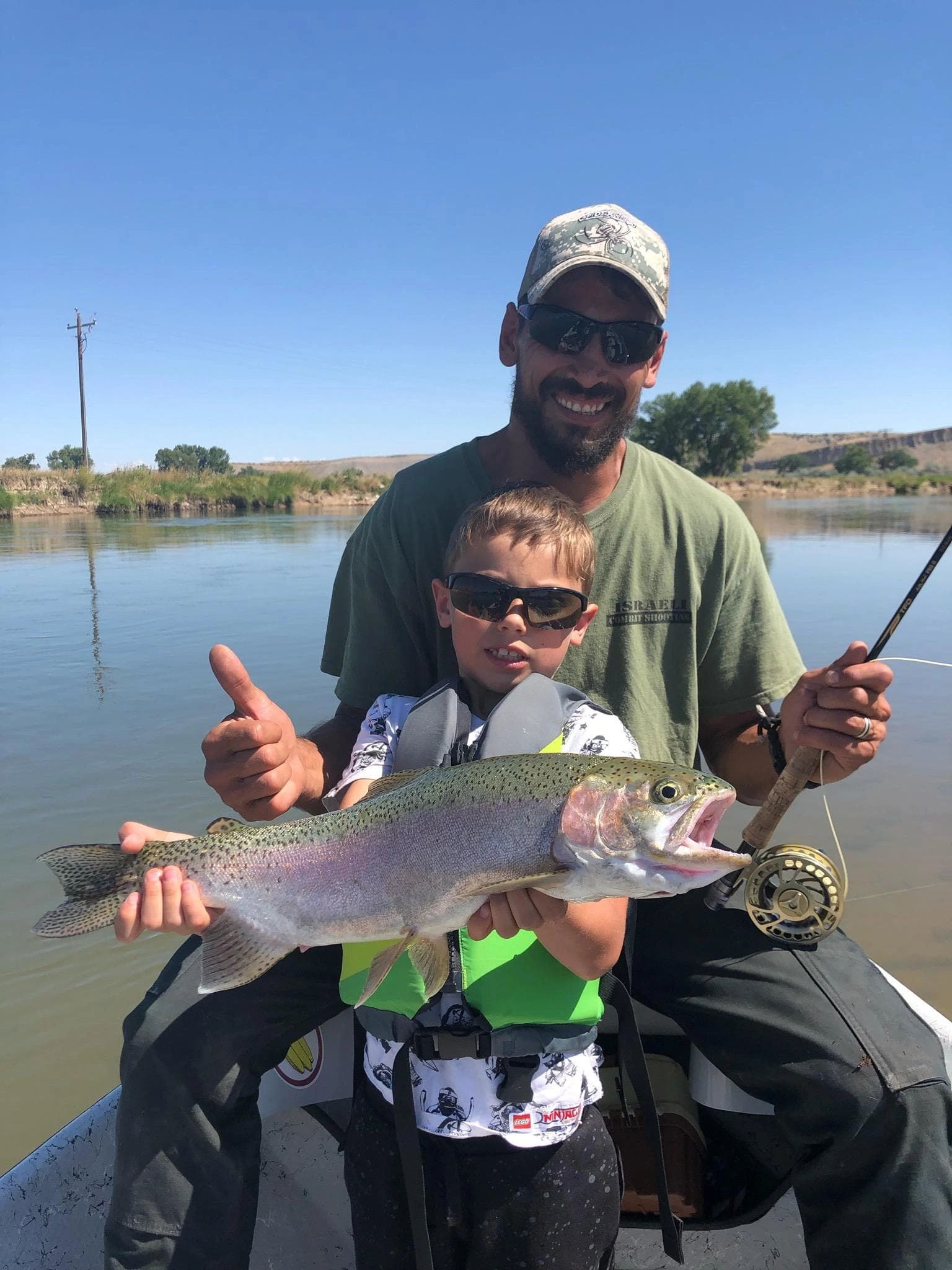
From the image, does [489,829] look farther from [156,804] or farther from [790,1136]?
[156,804]

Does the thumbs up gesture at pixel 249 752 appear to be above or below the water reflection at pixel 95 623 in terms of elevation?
above

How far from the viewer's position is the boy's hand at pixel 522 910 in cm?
214

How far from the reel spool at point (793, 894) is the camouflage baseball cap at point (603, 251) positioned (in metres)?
2.42

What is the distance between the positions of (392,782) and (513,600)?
81cm

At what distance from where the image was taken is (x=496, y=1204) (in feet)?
7.91

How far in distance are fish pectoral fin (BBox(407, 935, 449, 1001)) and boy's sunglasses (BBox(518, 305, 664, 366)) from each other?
102 inches

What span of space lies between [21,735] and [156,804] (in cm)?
268

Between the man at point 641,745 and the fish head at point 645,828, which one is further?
the man at point 641,745

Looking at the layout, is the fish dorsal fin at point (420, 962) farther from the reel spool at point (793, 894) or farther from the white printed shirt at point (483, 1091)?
the reel spool at point (793, 894)

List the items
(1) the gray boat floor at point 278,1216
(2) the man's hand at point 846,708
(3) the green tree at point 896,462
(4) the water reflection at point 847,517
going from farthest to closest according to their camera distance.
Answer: (3) the green tree at point 896,462
(4) the water reflection at point 847,517
(1) the gray boat floor at point 278,1216
(2) the man's hand at point 846,708

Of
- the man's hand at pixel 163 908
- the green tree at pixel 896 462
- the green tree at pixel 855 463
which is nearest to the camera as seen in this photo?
the man's hand at pixel 163 908

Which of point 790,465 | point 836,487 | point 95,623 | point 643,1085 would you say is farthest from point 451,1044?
point 790,465

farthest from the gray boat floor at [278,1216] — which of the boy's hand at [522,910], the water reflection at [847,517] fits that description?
the water reflection at [847,517]

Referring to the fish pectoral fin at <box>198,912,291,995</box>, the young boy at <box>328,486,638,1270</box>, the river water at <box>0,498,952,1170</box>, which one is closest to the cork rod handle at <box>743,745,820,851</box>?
the young boy at <box>328,486,638,1270</box>
